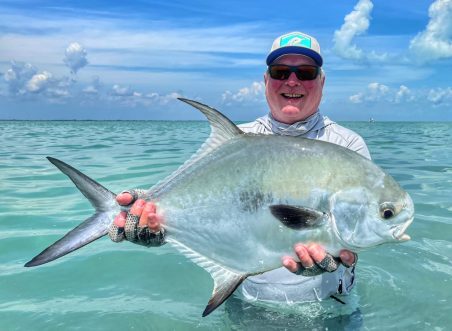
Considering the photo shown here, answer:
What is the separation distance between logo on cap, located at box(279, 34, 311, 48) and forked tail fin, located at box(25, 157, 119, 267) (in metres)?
1.50

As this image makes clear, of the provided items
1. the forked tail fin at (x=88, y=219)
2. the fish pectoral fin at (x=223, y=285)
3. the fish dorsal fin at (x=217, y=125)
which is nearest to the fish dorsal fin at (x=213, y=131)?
the fish dorsal fin at (x=217, y=125)

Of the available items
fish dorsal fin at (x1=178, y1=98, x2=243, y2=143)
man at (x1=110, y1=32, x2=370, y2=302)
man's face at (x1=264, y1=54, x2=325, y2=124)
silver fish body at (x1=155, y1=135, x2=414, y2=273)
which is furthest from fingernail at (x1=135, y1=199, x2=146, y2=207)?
man's face at (x1=264, y1=54, x2=325, y2=124)

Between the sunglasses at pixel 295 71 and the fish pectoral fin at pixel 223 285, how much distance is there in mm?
1447

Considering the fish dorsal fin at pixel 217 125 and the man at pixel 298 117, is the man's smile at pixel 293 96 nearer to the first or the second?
the man at pixel 298 117

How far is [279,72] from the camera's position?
10.5ft

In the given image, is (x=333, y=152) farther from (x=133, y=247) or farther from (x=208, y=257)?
(x=133, y=247)

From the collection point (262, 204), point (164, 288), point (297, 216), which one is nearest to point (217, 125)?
point (262, 204)

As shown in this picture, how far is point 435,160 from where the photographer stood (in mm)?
13891

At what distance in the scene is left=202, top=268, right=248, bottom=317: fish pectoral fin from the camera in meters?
2.26

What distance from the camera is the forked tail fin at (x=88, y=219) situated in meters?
2.41

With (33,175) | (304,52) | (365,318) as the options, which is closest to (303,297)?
(365,318)

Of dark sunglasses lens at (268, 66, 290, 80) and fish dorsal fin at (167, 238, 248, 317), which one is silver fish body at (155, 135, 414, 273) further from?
dark sunglasses lens at (268, 66, 290, 80)

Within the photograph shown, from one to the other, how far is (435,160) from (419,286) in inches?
413

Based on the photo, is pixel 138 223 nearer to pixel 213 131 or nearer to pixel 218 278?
pixel 218 278
